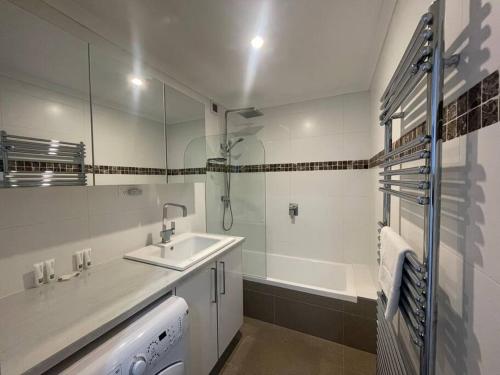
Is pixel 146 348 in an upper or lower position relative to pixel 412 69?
lower

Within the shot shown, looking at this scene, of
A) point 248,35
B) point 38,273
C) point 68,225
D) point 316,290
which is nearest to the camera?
point 38,273

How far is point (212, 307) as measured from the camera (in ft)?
4.96

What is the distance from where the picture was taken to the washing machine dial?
79cm

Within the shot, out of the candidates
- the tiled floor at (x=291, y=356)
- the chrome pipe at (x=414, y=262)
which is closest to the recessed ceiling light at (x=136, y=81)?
the chrome pipe at (x=414, y=262)

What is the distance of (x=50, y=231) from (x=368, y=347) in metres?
2.42

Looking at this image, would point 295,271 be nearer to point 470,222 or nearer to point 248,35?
point 470,222

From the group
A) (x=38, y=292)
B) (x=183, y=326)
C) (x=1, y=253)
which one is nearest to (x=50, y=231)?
(x=1, y=253)

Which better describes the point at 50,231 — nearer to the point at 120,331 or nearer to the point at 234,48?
the point at 120,331

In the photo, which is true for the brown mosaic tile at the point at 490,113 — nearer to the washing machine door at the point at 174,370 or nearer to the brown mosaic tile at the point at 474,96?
the brown mosaic tile at the point at 474,96

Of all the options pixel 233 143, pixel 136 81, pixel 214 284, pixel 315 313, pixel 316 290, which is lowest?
pixel 315 313

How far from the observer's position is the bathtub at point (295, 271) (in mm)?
2164

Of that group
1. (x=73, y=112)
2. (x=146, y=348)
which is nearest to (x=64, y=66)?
(x=73, y=112)

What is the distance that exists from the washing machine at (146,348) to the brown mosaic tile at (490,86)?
52.8 inches

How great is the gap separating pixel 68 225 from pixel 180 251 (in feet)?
2.82
